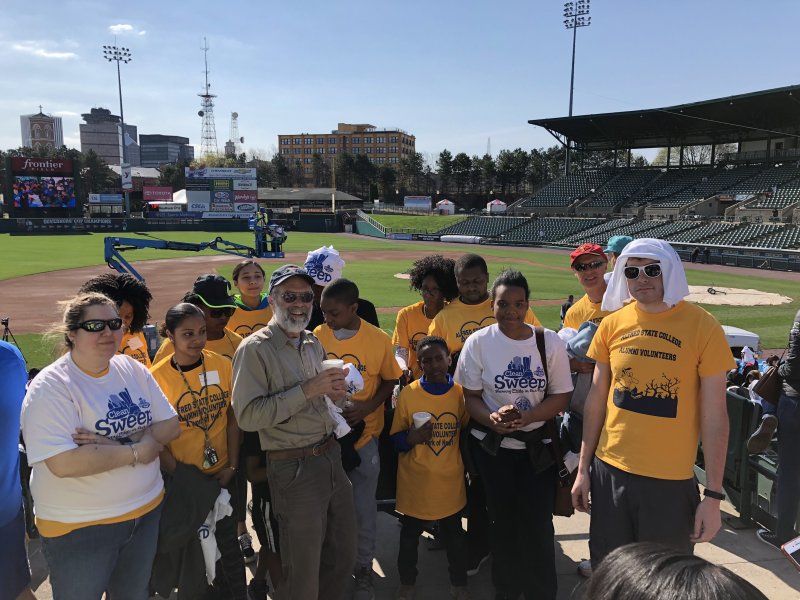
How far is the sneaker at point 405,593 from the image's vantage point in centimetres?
358

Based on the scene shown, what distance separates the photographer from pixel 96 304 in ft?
8.87

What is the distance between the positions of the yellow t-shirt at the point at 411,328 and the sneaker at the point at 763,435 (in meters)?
2.81

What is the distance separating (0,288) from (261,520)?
72.9ft

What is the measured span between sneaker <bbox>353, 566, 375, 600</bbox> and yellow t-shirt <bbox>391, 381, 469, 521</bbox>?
47cm

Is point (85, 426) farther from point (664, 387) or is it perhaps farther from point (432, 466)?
point (664, 387)

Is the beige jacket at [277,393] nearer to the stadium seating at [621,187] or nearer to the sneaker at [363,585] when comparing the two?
the sneaker at [363,585]

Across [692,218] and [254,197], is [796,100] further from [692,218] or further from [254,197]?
[254,197]

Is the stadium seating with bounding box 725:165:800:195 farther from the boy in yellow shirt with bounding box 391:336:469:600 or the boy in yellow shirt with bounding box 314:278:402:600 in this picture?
the boy in yellow shirt with bounding box 314:278:402:600

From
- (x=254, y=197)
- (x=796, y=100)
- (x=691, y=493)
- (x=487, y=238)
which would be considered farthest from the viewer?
(x=254, y=197)

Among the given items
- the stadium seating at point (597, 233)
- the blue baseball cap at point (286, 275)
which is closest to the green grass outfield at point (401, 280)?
the stadium seating at point (597, 233)

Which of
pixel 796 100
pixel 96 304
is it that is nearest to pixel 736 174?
pixel 796 100

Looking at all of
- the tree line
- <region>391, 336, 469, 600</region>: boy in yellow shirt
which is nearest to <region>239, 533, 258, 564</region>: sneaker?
<region>391, 336, 469, 600</region>: boy in yellow shirt

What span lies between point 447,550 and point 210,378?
6.58 ft

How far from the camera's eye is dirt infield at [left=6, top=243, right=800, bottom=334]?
15.7m
